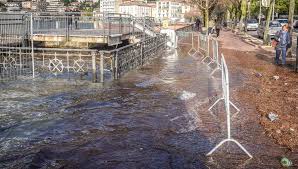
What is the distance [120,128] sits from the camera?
9180 mm

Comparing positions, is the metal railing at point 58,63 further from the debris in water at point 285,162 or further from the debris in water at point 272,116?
the debris in water at point 285,162

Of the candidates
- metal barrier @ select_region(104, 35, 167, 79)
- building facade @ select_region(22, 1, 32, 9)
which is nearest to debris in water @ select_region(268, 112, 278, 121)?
metal barrier @ select_region(104, 35, 167, 79)

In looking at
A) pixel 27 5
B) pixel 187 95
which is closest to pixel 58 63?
pixel 187 95

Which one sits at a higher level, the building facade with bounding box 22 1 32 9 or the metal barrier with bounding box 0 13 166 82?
the building facade with bounding box 22 1 32 9

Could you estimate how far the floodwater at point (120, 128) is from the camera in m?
7.24

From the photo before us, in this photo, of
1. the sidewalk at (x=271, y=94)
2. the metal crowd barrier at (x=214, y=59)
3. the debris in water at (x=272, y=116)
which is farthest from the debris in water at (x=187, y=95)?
the debris in water at (x=272, y=116)

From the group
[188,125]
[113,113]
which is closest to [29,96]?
[113,113]

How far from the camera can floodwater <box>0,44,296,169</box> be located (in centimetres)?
724

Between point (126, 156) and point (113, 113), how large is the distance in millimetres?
3189

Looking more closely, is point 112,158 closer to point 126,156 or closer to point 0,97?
point 126,156

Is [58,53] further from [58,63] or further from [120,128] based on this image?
[120,128]

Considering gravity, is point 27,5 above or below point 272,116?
above

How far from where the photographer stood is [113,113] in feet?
34.5

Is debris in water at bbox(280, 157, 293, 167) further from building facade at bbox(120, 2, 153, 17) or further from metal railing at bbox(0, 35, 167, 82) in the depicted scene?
building facade at bbox(120, 2, 153, 17)
